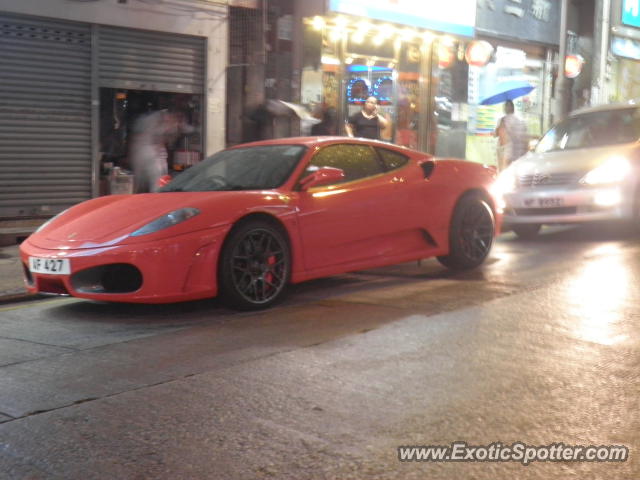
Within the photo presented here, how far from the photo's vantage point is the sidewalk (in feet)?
25.3

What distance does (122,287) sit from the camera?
653cm

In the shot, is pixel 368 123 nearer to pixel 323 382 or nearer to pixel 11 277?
pixel 11 277

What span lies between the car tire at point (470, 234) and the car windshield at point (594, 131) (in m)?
3.91

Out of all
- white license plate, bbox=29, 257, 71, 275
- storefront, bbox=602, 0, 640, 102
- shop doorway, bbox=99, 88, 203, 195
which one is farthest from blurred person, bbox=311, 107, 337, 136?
storefront, bbox=602, 0, 640, 102

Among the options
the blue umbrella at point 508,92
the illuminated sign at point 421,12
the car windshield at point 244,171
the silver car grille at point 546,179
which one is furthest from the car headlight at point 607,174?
the blue umbrella at point 508,92

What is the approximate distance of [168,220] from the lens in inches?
257

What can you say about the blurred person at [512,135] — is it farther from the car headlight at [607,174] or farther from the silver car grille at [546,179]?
the car headlight at [607,174]

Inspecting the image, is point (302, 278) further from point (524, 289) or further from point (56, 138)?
point (56, 138)

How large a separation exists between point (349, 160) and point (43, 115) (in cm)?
656

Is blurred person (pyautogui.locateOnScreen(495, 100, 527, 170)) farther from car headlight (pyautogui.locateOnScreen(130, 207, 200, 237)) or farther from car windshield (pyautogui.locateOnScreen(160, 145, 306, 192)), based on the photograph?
car headlight (pyautogui.locateOnScreen(130, 207, 200, 237))

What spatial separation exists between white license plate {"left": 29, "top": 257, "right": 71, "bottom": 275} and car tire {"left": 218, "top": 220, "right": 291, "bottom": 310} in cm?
109

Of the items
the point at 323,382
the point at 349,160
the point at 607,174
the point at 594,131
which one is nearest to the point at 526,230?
the point at 607,174

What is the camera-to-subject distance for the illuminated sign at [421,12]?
635 inches

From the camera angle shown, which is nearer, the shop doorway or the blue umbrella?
the shop doorway
